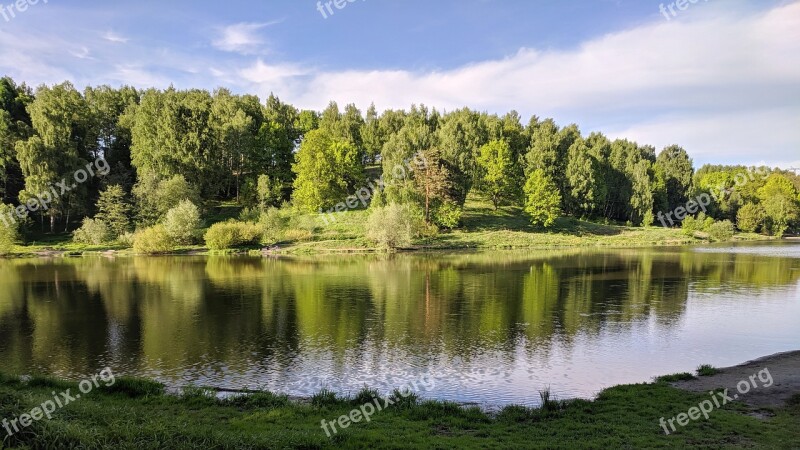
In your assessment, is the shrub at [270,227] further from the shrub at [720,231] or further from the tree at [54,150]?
the shrub at [720,231]

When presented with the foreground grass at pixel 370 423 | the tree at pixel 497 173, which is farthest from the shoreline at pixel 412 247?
the foreground grass at pixel 370 423

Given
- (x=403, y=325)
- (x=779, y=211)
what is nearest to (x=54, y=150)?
(x=403, y=325)

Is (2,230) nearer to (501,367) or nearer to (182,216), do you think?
(182,216)

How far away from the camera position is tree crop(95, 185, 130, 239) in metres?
77.2

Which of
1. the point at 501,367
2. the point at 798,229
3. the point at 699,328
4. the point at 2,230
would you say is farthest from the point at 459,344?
the point at 798,229

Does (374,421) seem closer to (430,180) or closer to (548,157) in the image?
(430,180)

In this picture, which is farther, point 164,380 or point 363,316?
point 363,316

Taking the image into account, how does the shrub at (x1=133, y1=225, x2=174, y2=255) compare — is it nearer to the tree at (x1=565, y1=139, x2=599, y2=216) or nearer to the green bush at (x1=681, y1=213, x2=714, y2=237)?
the tree at (x1=565, y1=139, x2=599, y2=216)

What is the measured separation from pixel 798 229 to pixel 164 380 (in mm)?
151013

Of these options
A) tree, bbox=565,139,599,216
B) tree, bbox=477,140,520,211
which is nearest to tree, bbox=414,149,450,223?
tree, bbox=477,140,520,211

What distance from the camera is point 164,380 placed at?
18.0 metres

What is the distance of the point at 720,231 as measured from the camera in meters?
96.7

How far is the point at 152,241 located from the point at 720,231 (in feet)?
342

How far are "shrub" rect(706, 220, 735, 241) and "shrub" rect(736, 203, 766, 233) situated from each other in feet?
65.9
